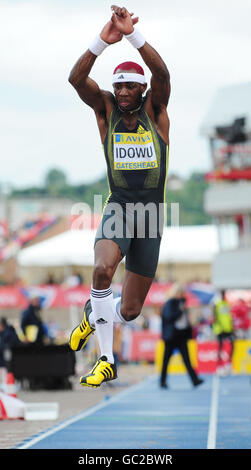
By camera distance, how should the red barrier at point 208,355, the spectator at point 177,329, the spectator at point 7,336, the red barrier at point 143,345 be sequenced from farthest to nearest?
the red barrier at point 143,345 < the red barrier at point 208,355 < the spectator at point 7,336 < the spectator at point 177,329

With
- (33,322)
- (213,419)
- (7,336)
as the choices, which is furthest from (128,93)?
(33,322)

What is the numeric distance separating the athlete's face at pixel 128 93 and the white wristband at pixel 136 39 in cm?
21

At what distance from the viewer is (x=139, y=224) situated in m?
7.75

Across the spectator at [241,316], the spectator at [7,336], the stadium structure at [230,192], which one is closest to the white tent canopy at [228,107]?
the stadium structure at [230,192]

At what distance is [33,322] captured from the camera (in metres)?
21.8

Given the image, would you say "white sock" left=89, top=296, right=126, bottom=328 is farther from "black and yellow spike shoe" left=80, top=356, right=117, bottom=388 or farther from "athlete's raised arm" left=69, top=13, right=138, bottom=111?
"athlete's raised arm" left=69, top=13, right=138, bottom=111

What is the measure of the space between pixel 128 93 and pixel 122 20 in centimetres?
53

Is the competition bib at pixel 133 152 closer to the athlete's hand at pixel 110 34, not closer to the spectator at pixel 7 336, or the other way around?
the athlete's hand at pixel 110 34

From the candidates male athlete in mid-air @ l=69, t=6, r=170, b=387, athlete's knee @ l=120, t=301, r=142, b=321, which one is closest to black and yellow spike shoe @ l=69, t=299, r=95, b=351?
male athlete in mid-air @ l=69, t=6, r=170, b=387

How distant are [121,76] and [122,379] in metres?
18.9

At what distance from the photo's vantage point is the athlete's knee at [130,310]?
794cm

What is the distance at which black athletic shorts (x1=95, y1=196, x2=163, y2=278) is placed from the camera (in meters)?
7.64

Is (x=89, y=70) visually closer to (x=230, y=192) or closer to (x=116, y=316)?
(x=116, y=316)

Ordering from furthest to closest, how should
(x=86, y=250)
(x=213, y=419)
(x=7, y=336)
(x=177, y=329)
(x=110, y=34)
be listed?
(x=86, y=250)
(x=7, y=336)
(x=177, y=329)
(x=213, y=419)
(x=110, y=34)
